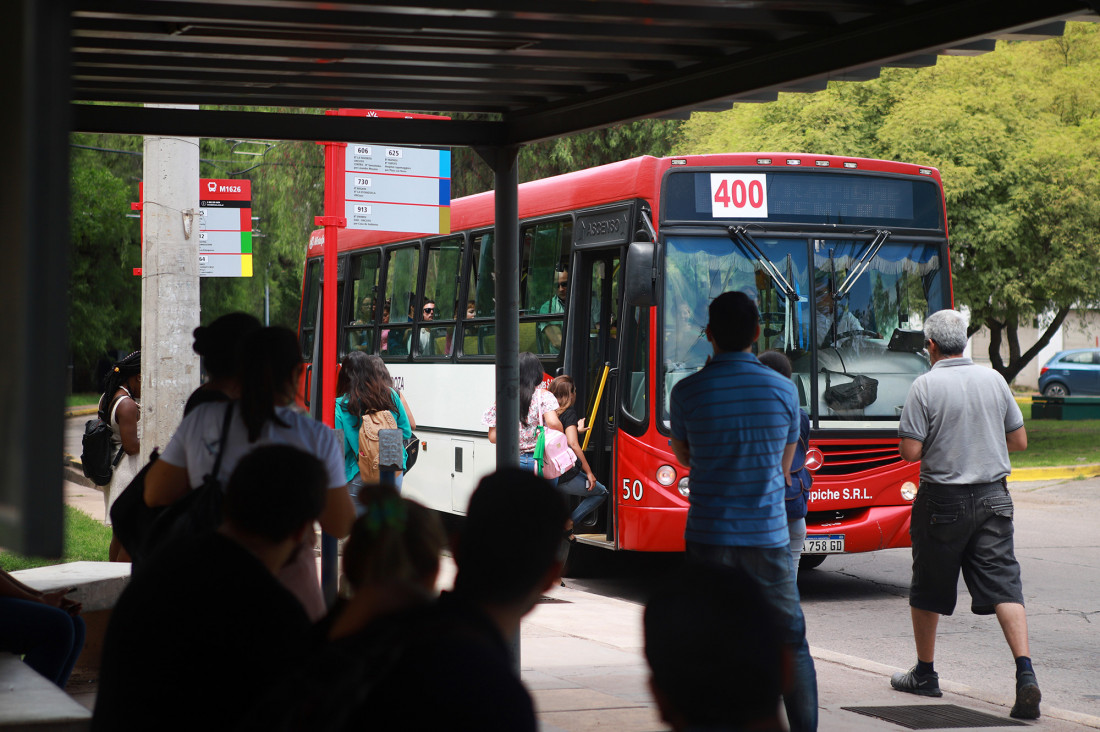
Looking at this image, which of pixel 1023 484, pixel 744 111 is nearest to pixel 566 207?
pixel 1023 484

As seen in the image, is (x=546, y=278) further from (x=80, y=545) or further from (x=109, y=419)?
(x=80, y=545)

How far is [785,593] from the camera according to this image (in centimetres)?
511

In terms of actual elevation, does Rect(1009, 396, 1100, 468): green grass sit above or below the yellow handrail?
below

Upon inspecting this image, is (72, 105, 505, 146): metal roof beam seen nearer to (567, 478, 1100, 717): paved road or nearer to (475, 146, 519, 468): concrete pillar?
(475, 146, 519, 468): concrete pillar

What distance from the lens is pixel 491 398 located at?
12180 millimetres

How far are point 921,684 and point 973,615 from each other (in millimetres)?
3301

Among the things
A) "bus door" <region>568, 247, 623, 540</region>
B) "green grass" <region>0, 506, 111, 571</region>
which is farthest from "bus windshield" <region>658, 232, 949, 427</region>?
"green grass" <region>0, 506, 111, 571</region>

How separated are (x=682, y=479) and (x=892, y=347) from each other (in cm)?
206

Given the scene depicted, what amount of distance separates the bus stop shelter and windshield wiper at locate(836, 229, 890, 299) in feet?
15.0

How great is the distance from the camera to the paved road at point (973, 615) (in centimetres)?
793

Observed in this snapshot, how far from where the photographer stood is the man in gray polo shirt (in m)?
6.59

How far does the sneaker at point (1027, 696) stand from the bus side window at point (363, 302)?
10.1m

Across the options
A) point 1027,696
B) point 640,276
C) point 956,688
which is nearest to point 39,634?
point 1027,696

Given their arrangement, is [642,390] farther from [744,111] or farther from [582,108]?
[744,111]
